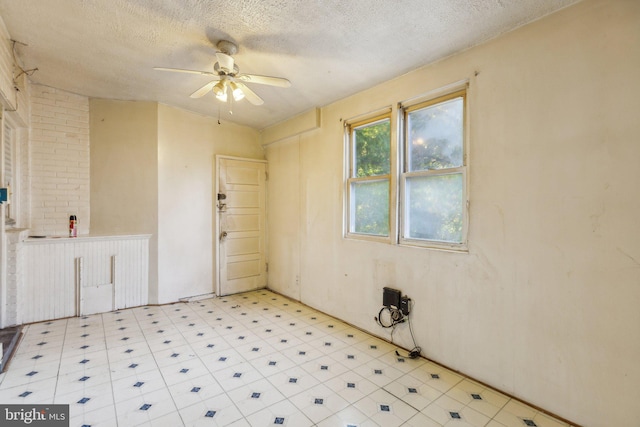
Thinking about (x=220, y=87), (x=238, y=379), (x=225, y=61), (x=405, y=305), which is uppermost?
(x=225, y=61)

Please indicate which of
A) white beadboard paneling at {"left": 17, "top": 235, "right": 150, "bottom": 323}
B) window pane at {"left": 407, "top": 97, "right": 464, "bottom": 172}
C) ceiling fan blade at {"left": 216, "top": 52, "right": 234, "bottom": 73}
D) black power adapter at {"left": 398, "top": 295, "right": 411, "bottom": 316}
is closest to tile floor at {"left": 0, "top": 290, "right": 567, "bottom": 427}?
white beadboard paneling at {"left": 17, "top": 235, "right": 150, "bottom": 323}

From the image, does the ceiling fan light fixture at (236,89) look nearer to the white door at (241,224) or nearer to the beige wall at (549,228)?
the beige wall at (549,228)

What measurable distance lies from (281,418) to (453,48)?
10.7 feet

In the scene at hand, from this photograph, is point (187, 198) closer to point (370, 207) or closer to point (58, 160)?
point (58, 160)

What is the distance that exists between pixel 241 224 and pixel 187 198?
3.18 ft

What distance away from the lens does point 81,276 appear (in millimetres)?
3893

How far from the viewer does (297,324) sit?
3740 mm

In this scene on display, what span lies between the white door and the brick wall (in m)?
1.78

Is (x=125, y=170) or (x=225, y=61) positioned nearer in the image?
(x=225, y=61)

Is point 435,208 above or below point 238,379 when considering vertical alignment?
above

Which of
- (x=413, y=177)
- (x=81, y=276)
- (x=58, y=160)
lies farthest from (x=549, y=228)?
(x=58, y=160)

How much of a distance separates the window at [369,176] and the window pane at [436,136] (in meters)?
0.33

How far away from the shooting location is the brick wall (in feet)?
12.2

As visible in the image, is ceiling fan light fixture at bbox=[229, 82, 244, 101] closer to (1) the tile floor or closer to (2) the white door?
(2) the white door
